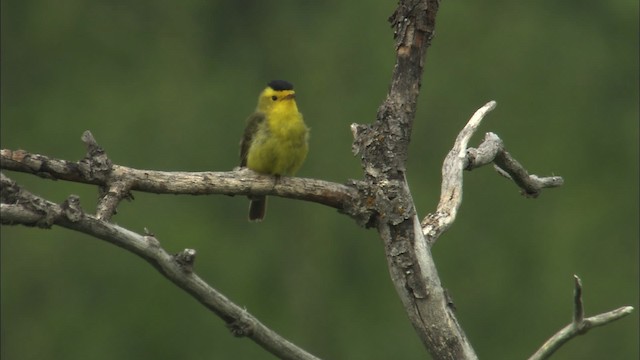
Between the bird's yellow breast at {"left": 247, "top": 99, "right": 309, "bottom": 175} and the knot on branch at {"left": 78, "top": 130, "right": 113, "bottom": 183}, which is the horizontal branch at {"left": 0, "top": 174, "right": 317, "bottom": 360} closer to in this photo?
the knot on branch at {"left": 78, "top": 130, "right": 113, "bottom": 183}

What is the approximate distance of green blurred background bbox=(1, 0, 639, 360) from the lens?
12.1m

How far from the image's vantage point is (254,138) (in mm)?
6723

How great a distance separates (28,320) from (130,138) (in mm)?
1769

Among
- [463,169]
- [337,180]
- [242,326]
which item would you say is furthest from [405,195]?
[337,180]

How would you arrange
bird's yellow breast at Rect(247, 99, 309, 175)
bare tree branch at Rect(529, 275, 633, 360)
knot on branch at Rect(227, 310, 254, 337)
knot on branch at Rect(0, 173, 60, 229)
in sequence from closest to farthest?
knot on branch at Rect(0, 173, 60, 229)
knot on branch at Rect(227, 310, 254, 337)
bare tree branch at Rect(529, 275, 633, 360)
bird's yellow breast at Rect(247, 99, 309, 175)

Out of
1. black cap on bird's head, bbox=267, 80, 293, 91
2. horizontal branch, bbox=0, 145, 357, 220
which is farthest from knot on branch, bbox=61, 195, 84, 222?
black cap on bird's head, bbox=267, 80, 293, 91

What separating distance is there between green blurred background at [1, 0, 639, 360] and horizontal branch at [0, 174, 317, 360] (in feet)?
23.4

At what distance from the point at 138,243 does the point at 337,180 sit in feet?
24.7

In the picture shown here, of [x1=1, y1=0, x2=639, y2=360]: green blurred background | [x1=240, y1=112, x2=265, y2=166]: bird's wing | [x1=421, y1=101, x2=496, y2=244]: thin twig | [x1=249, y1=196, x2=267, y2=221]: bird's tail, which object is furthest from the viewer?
[x1=1, y1=0, x2=639, y2=360]: green blurred background

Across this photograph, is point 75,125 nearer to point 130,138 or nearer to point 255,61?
point 130,138

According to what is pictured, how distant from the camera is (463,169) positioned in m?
5.43

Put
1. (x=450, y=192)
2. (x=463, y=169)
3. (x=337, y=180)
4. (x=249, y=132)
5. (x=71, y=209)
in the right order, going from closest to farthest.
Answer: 1. (x=71, y=209)
2. (x=450, y=192)
3. (x=463, y=169)
4. (x=249, y=132)
5. (x=337, y=180)

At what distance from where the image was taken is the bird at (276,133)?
6.43m

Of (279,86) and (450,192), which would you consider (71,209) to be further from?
(279,86)
